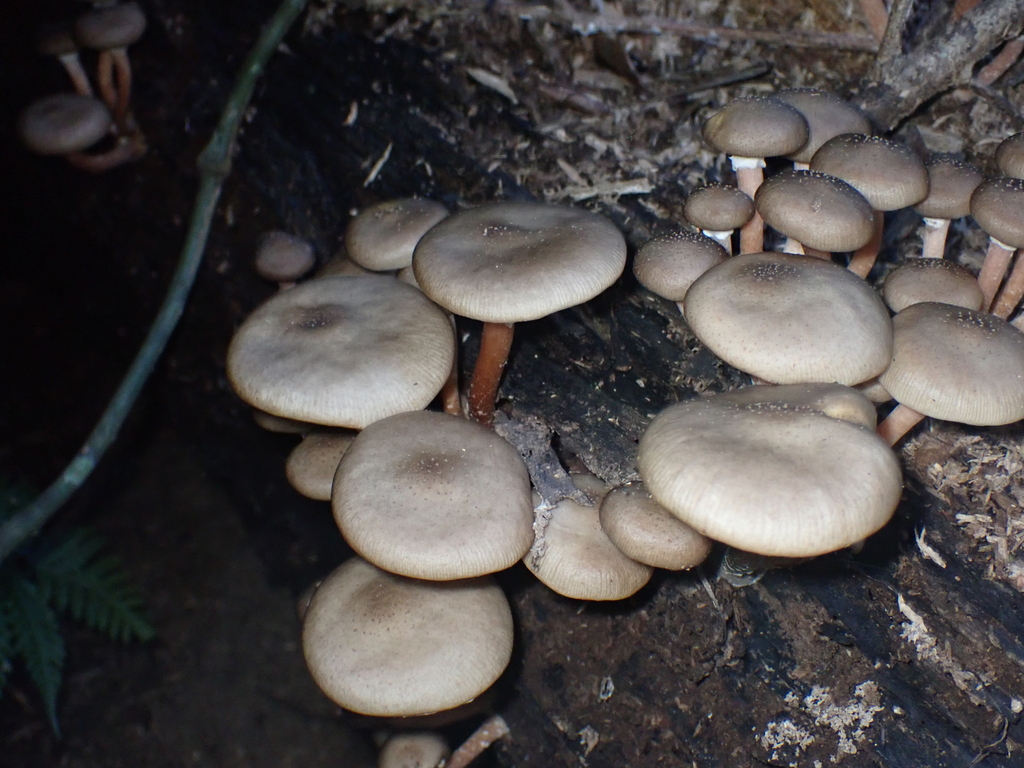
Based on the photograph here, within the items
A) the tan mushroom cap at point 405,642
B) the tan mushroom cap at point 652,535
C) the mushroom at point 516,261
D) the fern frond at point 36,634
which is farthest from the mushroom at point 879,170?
the fern frond at point 36,634

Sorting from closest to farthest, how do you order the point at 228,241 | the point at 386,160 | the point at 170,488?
the point at 386,160, the point at 228,241, the point at 170,488

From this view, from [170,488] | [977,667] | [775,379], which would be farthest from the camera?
[170,488]

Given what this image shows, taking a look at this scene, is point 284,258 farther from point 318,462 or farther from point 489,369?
point 489,369

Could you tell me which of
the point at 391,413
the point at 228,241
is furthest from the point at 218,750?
the point at 391,413

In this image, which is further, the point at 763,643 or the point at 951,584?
the point at 763,643

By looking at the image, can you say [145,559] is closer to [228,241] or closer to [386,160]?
[228,241]

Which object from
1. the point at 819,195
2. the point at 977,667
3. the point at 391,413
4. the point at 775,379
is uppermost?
the point at 819,195
